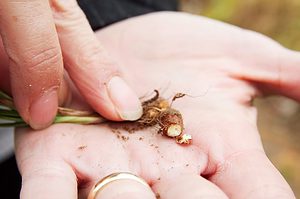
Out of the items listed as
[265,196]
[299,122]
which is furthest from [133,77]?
[299,122]

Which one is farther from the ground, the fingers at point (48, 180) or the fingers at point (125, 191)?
the fingers at point (125, 191)

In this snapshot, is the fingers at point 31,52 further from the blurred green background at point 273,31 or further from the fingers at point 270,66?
the blurred green background at point 273,31

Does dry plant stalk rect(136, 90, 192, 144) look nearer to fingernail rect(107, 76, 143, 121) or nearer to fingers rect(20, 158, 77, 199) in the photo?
fingernail rect(107, 76, 143, 121)

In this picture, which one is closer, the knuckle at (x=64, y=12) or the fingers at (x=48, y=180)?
the fingers at (x=48, y=180)

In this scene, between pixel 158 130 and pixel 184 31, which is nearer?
pixel 158 130

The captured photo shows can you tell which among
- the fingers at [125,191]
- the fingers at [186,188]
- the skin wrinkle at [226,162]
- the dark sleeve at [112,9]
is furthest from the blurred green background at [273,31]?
the fingers at [125,191]

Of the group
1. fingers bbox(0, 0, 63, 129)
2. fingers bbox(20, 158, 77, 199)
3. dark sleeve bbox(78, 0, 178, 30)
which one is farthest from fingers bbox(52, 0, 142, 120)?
dark sleeve bbox(78, 0, 178, 30)

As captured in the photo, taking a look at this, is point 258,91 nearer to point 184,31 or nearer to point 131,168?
point 184,31
